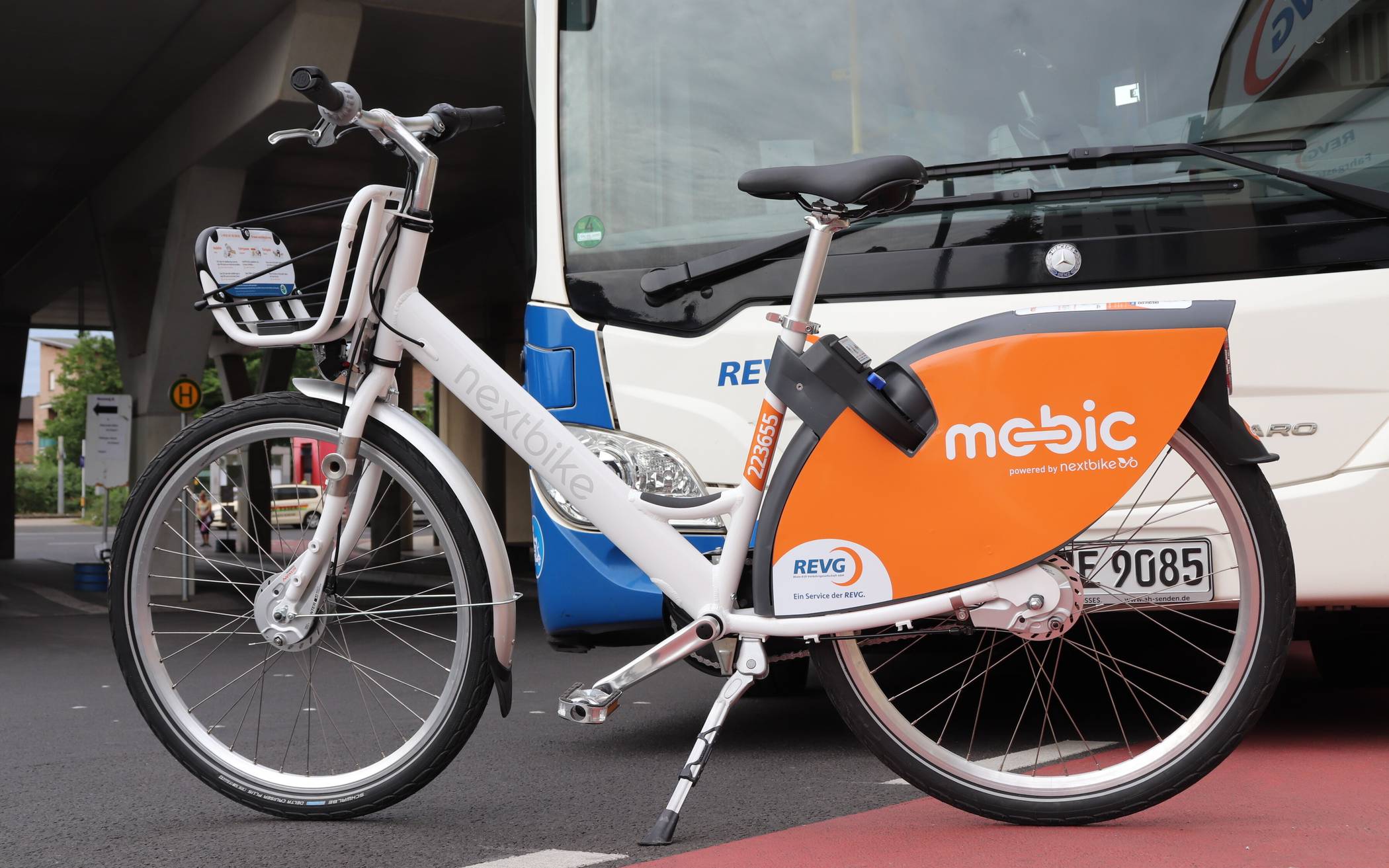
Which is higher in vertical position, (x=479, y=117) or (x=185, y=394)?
(x=185, y=394)

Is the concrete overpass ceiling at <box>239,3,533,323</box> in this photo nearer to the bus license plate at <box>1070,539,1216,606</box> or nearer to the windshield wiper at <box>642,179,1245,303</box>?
the windshield wiper at <box>642,179,1245,303</box>

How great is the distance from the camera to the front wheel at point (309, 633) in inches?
114

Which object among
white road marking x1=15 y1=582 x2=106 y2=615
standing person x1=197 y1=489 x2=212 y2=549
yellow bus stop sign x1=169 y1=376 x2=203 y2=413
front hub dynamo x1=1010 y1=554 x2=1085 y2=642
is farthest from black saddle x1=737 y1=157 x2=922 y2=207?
yellow bus stop sign x1=169 y1=376 x2=203 y2=413

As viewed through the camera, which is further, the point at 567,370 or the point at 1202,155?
the point at 567,370

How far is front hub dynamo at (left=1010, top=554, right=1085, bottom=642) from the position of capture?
104 inches

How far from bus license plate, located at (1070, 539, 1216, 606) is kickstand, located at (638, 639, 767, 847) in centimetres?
80

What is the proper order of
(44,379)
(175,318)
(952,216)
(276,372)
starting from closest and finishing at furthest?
(952,216), (175,318), (276,372), (44,379)

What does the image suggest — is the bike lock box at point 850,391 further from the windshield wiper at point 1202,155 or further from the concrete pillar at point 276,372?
the concrete pillar at point 276,372

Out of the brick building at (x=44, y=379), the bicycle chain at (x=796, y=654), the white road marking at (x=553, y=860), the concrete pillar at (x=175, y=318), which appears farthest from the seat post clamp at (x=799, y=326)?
the brick building at (x=44, y=379)

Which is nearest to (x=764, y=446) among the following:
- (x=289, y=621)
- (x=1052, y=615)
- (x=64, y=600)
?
(x=1052, y=615)

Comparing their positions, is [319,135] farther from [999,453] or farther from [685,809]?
[685,809]

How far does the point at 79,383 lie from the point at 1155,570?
2146 inches

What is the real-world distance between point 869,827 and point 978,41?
2.22m

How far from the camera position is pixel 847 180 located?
8.73ft
